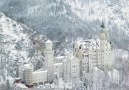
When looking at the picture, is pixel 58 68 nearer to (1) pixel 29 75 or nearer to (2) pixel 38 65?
(1) pixel 29 75

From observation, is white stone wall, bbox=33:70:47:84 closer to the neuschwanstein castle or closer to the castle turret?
the neuschwanstein castle

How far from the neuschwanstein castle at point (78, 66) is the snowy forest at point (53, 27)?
11.8 ft

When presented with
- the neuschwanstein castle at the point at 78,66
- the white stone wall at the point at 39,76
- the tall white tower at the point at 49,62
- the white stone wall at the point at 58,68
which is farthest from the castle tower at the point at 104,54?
the white stone wall at the point at 39,76

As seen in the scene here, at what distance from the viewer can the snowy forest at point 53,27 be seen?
96375mm

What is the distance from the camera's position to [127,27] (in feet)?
413

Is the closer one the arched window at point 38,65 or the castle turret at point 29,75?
the castle turret at point 29,75

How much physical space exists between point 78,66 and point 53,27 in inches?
1391

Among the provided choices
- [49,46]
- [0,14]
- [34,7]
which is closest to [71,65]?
[49,46]

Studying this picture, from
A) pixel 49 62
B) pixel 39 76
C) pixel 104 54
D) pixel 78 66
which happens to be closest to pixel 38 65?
pixel 49 62

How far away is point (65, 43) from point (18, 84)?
96.6 ft

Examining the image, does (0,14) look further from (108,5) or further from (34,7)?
(108,5)

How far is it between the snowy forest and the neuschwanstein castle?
3.60 meters

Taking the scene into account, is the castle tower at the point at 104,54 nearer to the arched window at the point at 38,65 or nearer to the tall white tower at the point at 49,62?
the tall white tower at the point at 49,62

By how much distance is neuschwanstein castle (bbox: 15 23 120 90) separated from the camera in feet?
273
